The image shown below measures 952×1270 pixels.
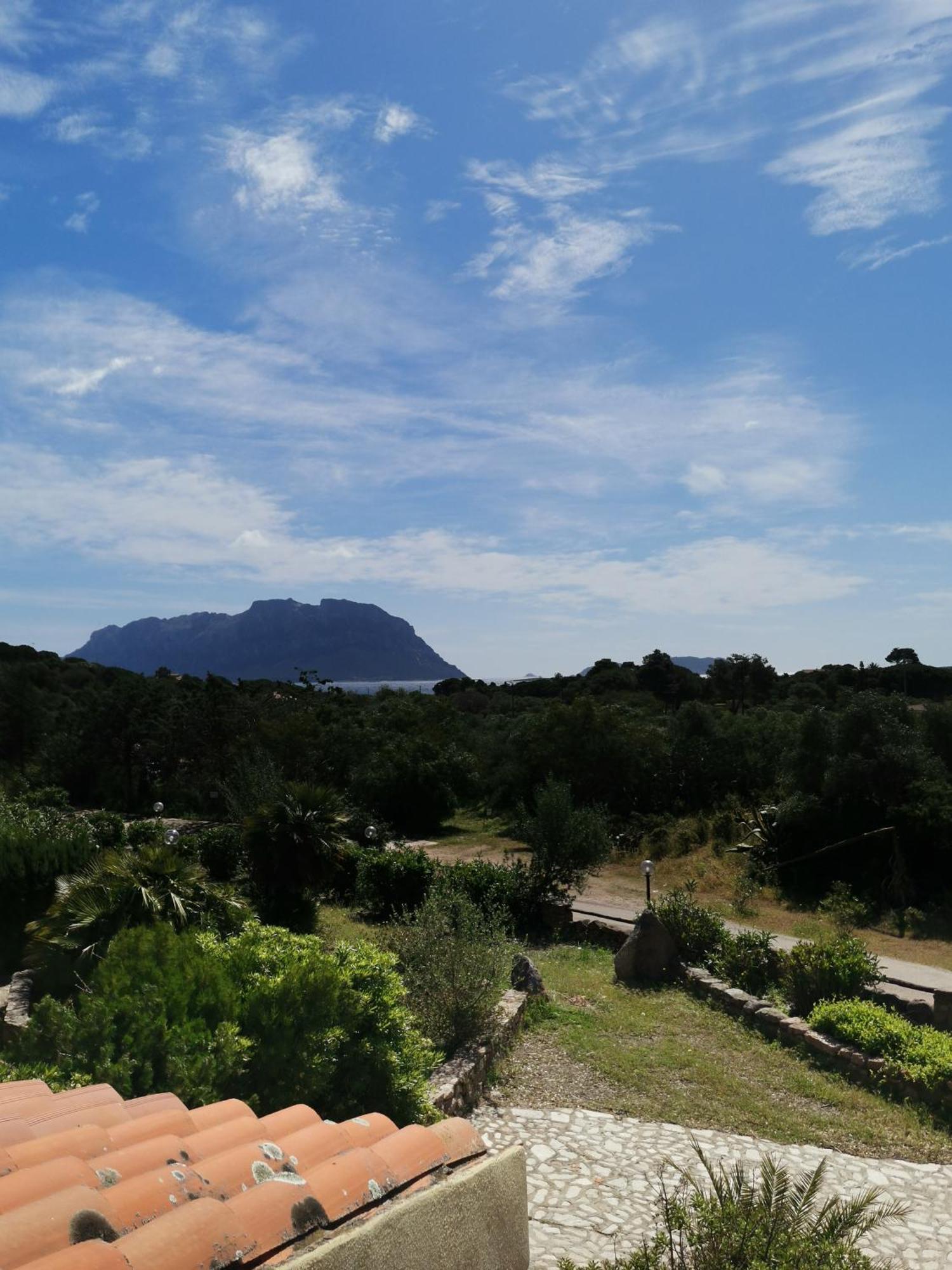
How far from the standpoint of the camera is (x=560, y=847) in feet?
46.6

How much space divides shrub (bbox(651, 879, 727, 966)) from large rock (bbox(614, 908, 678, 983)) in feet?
1.13

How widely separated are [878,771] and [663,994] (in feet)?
28.5

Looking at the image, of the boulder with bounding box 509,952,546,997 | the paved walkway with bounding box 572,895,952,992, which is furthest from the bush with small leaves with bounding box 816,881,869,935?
the boulder with bounding box 509,952,546,997

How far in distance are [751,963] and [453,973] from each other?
14.2ft

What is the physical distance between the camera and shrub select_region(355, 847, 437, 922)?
587 inches

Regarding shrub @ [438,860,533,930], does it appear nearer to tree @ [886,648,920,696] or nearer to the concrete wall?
the concrete wall

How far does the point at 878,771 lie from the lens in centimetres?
1673

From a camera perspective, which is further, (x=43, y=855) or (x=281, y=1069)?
(x=43, y=855)

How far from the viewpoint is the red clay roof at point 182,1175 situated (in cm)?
216

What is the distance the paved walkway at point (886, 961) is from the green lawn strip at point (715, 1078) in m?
2.14

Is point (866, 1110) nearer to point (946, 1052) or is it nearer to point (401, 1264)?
point (946, 1052)

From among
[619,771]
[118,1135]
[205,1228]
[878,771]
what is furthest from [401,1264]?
[619,771]

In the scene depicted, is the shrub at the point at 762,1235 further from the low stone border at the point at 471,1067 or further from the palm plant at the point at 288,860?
the palm plant at the point at 288,860

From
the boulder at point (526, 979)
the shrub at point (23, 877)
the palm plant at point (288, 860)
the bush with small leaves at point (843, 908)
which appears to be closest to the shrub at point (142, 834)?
the palm plant at point (288, 860)
